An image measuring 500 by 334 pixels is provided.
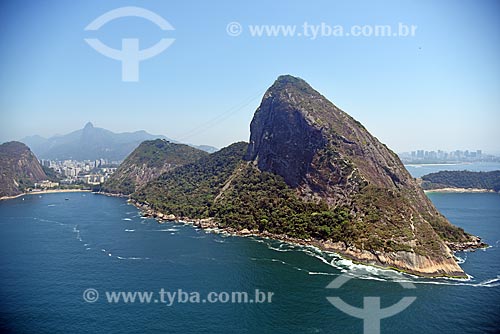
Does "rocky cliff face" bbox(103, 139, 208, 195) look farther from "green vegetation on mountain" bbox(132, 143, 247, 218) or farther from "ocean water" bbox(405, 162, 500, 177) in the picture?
"ocean water" bbox(405, 162, 500, 177)

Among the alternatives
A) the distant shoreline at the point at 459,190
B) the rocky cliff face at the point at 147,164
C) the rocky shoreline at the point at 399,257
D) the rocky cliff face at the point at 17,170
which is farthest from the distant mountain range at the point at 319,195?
the distant shoreline at the point at 459,190

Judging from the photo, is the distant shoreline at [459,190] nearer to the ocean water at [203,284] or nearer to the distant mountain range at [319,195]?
the distant mountain range at [319,195]

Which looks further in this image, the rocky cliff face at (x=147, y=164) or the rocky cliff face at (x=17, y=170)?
the rocky cliff face at (x=147, y=164)

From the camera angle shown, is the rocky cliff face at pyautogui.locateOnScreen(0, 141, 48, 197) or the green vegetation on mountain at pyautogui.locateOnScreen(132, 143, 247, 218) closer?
the green vegetation on mountain at pyautogui.locateOnScreen(132, 143, 247, 218)

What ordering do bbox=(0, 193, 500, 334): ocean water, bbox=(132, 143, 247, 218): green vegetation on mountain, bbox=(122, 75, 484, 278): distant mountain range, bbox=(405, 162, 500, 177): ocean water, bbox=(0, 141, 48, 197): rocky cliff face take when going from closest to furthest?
bbox=(0, 193, 500, 334): ocean water, bbox=(122, 75, 484, 278): distant mountain range, bbox=(132, 143, 247, 218): green vegetation on mountain, bbox=(0, 141, 48, 197): rocky cliff face, bbox=(405, 162, 500, 177): ocean water

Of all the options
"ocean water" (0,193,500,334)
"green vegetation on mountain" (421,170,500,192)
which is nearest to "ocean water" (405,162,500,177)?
"green vegetation on mountain" (421,170,500,192)
